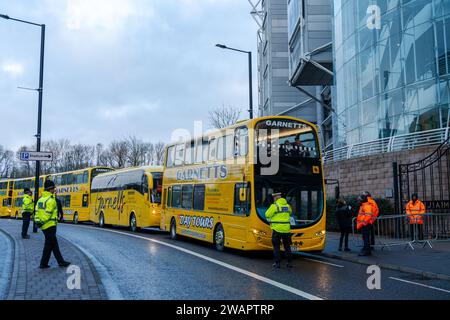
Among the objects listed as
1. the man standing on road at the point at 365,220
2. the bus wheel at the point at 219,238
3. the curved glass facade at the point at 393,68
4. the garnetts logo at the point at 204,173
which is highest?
the curved glass facade at the point at 393,68

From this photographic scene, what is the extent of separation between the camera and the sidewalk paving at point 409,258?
1077 centimetres

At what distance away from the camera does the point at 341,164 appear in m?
24.2

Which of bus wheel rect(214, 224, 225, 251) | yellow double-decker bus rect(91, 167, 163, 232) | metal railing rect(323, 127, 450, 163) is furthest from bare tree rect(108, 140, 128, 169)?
bus wheel rect(214, 224, 225, 251)

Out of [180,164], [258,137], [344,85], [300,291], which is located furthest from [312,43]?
[300,291]

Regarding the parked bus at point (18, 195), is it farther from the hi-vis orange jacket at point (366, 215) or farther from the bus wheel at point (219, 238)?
the hi-vis orange jacket at point (366, 215)

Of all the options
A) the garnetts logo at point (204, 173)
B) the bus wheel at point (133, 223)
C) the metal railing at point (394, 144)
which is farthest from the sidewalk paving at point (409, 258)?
the bus wheel at point (133, 223)

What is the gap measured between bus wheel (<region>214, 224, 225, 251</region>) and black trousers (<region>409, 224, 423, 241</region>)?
6121 millimetres

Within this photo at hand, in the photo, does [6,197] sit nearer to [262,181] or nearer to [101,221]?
[101,221]

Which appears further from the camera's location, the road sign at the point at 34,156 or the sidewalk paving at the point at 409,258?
the road sign at the point at 34,156

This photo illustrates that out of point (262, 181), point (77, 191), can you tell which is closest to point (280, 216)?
point (262, 181)

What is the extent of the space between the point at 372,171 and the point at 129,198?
12.4 meters

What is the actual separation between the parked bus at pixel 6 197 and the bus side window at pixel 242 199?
39259 mm

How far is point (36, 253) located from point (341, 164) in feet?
52.4

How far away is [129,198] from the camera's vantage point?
25.5 meters
